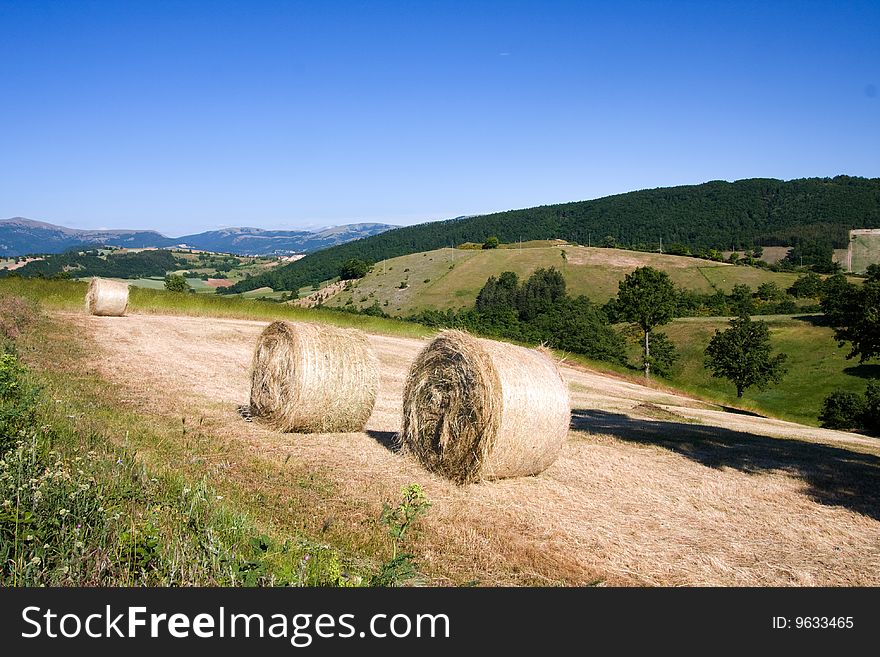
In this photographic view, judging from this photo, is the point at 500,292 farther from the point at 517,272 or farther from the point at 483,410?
the point at 483,410

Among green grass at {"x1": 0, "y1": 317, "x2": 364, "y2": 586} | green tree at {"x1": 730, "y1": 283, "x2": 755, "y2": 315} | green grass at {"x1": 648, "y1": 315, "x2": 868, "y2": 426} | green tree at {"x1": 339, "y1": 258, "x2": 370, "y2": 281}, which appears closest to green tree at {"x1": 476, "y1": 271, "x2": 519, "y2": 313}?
green grass at {"x1": 648, "y1": 315, "x2": 868, "y2": 426}

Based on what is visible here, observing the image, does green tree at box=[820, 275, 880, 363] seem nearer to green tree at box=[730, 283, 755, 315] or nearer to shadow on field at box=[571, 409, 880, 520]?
shadow on field at box=[571, 409, 880, 520]

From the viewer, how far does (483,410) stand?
31.1ft

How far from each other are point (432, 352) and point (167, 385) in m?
7.50

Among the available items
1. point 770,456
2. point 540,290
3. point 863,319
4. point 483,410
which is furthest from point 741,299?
point 483,410

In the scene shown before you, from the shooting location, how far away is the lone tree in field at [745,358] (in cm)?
5588

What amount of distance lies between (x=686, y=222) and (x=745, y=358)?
429 feet

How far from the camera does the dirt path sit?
688 cm

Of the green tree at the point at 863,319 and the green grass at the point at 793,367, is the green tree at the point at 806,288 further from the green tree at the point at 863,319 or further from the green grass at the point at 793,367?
the green tree at the point at 863,319

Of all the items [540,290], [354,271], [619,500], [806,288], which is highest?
[354,271]

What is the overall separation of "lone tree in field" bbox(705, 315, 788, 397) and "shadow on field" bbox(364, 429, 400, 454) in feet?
167

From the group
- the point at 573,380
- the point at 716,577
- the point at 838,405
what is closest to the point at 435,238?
the point at 838,405

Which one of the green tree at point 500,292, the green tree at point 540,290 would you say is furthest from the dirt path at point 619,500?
the green tree at point 500,292

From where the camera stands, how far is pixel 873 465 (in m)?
14.1
